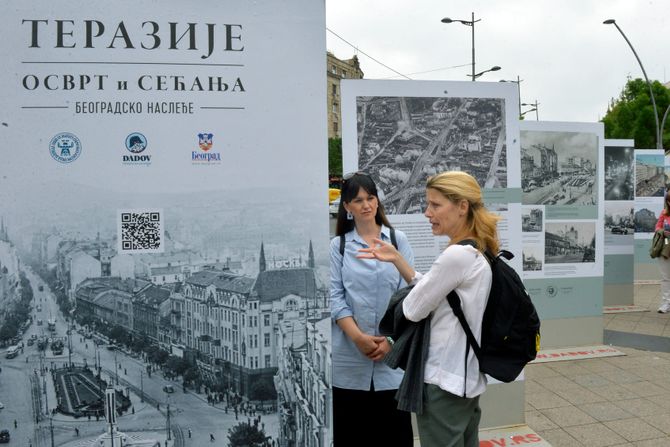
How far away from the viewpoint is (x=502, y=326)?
84.0 inches

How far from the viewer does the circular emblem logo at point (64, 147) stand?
6.43 feet

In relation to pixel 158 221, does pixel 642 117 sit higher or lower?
higher

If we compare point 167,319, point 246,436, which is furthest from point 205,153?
point 246,436

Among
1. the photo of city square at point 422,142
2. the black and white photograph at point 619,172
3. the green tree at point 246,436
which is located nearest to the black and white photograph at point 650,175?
the black and white photograph at point 619,172

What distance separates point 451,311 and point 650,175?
9.90 m

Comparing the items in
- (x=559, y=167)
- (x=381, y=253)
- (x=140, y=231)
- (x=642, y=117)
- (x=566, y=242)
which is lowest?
(x=566, y=242)

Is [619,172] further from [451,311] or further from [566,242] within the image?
[451,311]

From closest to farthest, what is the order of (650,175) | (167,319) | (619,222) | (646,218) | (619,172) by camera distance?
(167,319)
(619,172)
(619,222)
(650,175)
(646,218)

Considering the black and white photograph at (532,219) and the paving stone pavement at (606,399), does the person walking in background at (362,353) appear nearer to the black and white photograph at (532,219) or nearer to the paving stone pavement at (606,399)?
the paving stone pavement at (606,399)

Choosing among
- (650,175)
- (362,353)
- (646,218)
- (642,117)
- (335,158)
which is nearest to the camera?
(362,353)

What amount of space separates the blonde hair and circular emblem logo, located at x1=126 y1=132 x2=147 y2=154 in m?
1.12

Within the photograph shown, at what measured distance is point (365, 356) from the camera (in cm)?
289

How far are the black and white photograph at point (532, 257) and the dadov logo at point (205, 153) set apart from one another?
4.69 meters

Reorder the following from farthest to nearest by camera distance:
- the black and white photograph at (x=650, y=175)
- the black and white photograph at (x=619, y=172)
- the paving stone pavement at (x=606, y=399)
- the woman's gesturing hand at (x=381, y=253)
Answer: the black and white photograph at (x=650, y=175) < the black and white photograph at (x=619, y=172) < the paving stone pavement at (x=606, y=399) < the woman's gesturing hand at (x=381, y=253)
